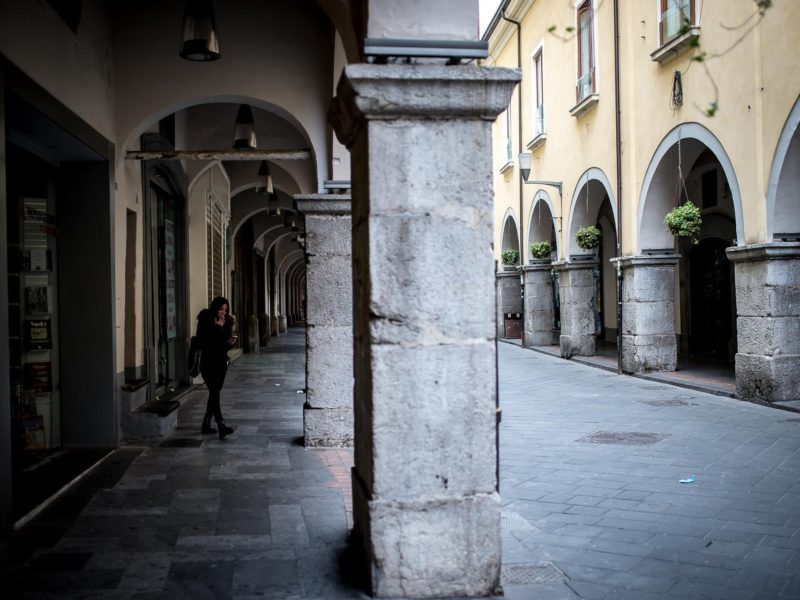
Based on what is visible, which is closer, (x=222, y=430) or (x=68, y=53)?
(x=68, y=53)

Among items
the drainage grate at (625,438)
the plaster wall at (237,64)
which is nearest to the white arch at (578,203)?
the drainage grate at (625,438)

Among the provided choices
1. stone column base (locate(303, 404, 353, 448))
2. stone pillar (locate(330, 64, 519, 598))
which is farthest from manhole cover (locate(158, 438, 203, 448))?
stone pillar (locate(330, 64, 519, 598))

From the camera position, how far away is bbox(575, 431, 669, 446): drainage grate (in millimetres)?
7606

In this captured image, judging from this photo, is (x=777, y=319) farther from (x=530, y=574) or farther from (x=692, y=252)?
(x=692, y=252)

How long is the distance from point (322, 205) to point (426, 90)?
3999 mm

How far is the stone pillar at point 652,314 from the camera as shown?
43.5ft

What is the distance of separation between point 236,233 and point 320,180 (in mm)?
10918

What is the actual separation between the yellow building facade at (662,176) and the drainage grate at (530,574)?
2.70 m

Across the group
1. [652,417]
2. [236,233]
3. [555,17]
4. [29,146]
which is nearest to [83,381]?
[29,146]

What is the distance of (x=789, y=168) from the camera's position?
9.56m

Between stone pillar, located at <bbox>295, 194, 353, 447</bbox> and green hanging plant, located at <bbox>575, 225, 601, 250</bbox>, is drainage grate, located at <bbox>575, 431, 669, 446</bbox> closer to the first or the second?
stone pillar, located at <bbox>295, 194, 353, 447</bbox>

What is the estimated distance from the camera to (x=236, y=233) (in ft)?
61.7

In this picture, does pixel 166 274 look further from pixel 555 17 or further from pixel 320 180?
pixel 555 17

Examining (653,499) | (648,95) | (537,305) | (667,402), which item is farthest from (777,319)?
(537,305)
